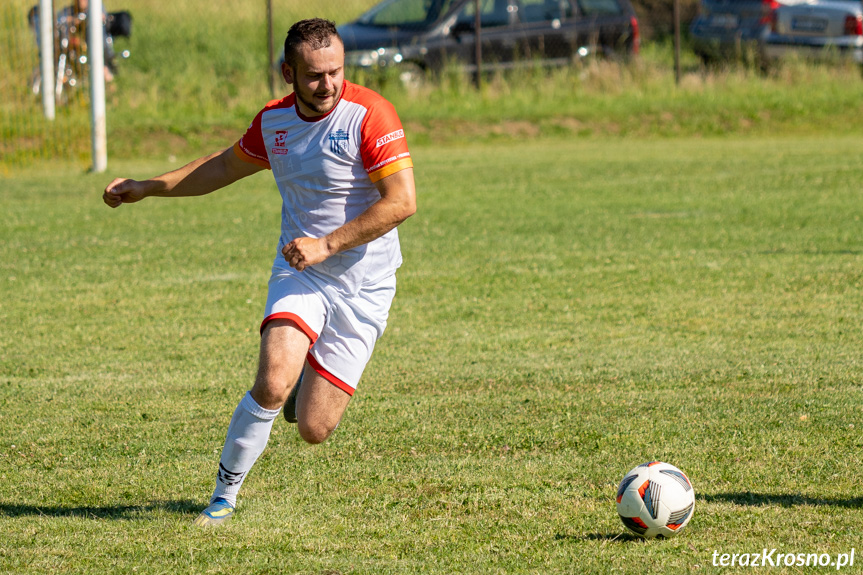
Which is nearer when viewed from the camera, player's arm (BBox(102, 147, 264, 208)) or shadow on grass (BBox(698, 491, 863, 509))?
shadow on grass (BBox(698, 491, 863, 509))

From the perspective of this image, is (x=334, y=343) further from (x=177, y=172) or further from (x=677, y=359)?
(x=677, y=359)

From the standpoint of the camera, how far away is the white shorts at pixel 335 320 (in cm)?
494

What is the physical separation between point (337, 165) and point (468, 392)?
2.37 meters

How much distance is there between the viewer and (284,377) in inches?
185

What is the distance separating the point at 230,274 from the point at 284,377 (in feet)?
19.9

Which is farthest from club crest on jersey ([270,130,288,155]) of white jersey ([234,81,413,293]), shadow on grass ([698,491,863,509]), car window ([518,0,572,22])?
car window ([518,0,572,22])

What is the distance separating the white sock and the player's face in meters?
1.27

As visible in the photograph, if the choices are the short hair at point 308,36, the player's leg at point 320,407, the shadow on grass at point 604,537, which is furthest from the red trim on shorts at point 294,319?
the shadow on grass at point 604,537

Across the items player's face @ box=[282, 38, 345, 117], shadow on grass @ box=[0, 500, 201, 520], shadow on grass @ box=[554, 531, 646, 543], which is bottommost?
shadow on grass @ box=[554, 531, 646, 543]

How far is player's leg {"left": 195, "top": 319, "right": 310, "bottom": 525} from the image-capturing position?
471 centimetres

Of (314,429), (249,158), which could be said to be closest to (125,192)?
(249,158)

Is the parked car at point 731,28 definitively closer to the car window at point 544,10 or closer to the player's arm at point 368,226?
the car window at point 544,10

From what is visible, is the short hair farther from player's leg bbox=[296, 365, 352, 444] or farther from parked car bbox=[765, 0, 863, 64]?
parked car bbox=[765, 0, 863, 64]

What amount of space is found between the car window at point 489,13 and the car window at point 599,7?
1.55 metres
